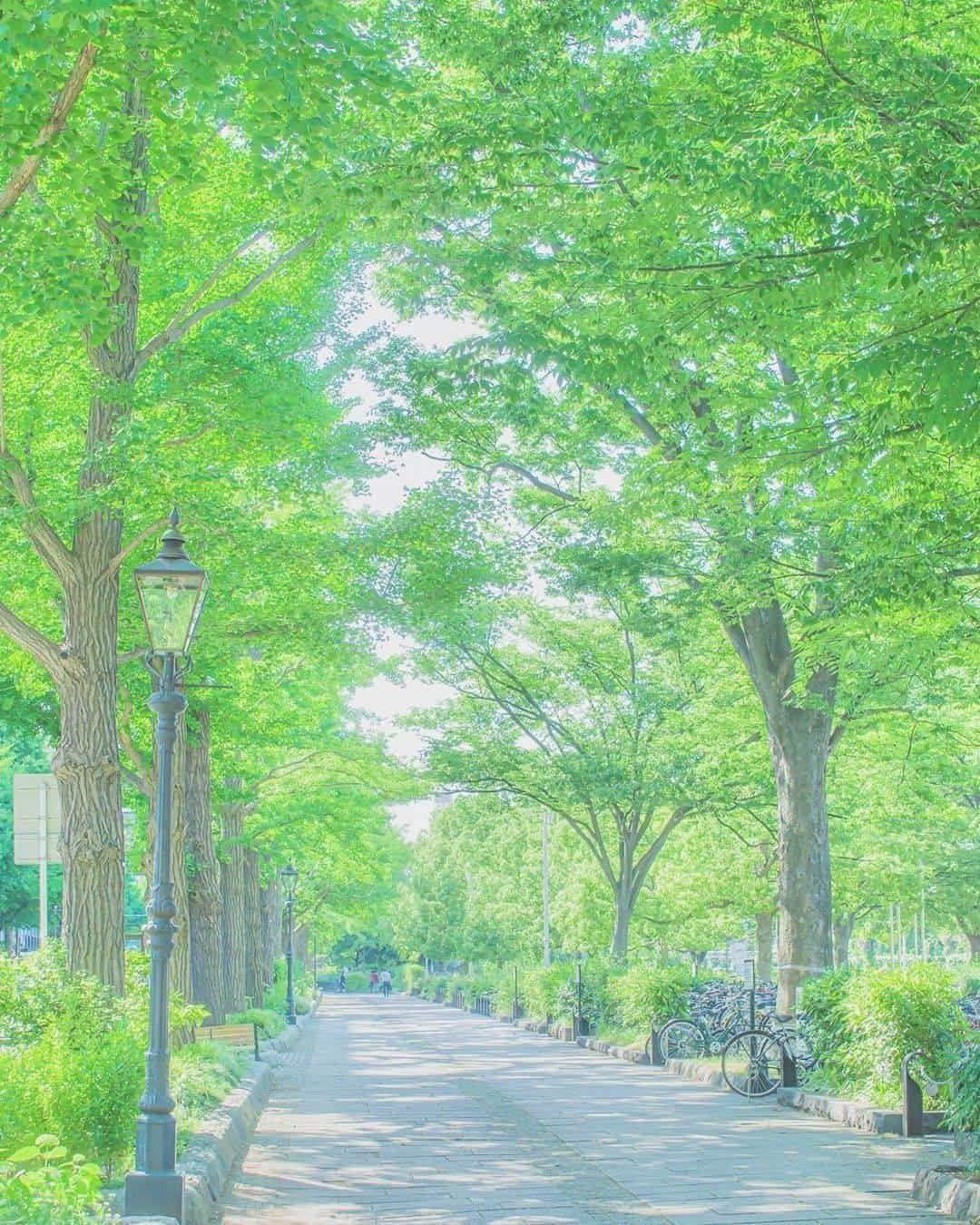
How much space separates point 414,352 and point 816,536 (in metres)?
6.02

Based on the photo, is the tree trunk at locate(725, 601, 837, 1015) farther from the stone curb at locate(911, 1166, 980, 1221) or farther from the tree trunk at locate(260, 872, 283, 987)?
the tree trunk at locate(260, 872, 283, 987)

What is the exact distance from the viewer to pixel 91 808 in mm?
14062

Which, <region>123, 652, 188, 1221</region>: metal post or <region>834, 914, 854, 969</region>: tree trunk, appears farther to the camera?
<region>834, 914, 854, 969</region>: tree trunk

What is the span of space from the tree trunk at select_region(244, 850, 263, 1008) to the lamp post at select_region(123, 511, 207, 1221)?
28.5 metres

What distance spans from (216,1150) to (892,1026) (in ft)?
21.5

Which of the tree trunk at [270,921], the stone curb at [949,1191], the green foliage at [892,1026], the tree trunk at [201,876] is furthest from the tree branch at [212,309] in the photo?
the tree trunk at [270,921]

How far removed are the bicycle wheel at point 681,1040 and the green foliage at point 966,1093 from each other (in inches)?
474

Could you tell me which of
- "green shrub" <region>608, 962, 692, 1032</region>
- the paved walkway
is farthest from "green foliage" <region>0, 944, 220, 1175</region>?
"green shrub" <region>608, 962, 692, 1032</region>

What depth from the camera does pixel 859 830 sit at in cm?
3903

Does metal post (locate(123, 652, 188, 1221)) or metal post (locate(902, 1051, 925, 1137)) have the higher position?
metal post (locate(123, 652, 188, 1221))

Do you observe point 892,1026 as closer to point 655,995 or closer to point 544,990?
point 655,995

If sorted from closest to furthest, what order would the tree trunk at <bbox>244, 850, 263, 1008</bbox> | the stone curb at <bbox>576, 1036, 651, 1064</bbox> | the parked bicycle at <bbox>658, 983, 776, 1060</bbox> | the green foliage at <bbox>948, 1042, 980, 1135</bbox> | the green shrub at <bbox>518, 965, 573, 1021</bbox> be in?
the green foliage at <bbox>948, 1042, 980, 1135</bbox> → the parked bicycle at <bbox>658, 983, 776, 1060</bbox> → the stone curb at <bbox>576, 1036, 651, 1064</bbox> → the green shrub at <bbox>518, 965, 573, 1021</bbox> → the tree trunk at <bbox>244, 850, 263, 1008</bbox>

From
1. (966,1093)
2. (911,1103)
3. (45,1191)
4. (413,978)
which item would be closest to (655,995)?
(911,1103)

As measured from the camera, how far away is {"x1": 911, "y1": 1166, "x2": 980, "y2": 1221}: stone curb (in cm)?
945
